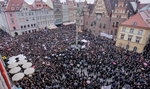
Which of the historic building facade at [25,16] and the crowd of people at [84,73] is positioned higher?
the historic building facade at [25,16]

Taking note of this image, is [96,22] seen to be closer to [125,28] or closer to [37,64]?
[125,28]

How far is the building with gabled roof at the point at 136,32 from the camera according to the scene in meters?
23.3

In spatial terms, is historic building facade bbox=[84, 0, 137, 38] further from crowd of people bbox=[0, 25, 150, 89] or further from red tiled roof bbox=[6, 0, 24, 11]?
red tiled roof bbox=[6, 0, 24, 11]

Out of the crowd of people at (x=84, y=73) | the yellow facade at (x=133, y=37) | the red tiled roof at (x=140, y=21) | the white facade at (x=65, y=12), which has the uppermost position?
the white facade at (x=65, y=12)

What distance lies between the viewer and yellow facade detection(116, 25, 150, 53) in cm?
2348

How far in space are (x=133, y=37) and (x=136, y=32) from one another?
147 cm

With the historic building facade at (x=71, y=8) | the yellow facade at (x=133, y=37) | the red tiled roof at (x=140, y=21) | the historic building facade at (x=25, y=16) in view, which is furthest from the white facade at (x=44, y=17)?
the red tiled roof at (x=140, y=21)

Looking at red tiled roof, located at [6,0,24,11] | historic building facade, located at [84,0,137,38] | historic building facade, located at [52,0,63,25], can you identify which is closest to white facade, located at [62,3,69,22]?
historic building facade, located at [52,0,63,25]

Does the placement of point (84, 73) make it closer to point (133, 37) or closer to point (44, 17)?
point (133, 37)

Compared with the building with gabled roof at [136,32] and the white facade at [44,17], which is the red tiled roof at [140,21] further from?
the white facade at [44,17]

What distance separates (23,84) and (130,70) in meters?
17.3

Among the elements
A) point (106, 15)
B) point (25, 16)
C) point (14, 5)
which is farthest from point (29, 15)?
point (106, 15)

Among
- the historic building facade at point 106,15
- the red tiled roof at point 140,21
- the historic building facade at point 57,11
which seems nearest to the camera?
the red tiled roof at point 140,21

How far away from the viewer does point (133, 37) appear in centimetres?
2511
